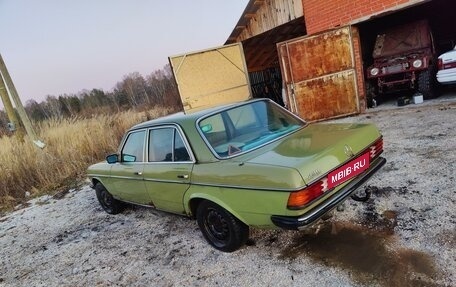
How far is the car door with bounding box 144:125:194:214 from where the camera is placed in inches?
138

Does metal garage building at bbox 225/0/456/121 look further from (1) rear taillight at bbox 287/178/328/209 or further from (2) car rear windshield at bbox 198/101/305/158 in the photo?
(1) rear taillight at bbox 287/178/328/209

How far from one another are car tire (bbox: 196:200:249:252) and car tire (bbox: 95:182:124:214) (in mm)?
2399

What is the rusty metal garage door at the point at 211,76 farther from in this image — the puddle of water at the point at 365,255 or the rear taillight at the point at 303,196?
the rear taillight at the point at 303,196

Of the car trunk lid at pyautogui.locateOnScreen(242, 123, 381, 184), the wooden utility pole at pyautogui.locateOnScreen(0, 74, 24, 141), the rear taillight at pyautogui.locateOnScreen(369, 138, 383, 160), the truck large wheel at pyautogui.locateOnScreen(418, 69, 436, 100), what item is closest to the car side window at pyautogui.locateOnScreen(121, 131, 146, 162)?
the car trunk lid at pyautogui.locateOnScreen(242, 123, 381, 184)

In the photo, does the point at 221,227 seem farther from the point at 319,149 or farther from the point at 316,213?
the point at 319,149

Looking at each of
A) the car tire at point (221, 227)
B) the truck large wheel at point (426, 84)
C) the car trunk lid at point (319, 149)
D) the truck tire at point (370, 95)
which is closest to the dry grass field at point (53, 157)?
the car tire at point (221, 227)

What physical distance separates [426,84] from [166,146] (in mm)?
7698

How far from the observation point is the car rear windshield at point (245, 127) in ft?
10.9

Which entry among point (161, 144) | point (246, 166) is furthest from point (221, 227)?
point (161, 144)

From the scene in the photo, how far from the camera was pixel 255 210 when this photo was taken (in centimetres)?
285

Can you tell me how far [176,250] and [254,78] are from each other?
516 inches

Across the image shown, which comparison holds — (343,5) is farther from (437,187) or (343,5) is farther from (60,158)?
(60,158)

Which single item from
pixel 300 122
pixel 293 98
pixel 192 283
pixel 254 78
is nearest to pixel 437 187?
pixel 300 122

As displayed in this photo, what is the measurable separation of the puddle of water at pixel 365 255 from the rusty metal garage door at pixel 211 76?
639 cm
